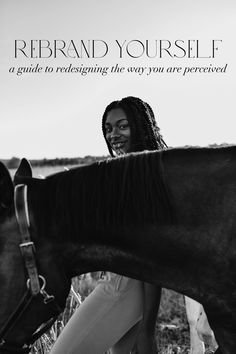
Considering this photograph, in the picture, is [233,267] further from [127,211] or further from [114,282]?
[114,282]

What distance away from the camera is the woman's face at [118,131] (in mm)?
3758

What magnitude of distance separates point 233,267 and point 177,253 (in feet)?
0.82

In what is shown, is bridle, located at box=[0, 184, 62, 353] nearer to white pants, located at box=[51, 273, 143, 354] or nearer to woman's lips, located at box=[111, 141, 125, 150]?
white pants, located at box=[51, 273, 143, 354]

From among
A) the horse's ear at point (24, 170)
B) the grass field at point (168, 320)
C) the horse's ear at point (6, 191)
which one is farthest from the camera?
the grass field at point (168, 320)

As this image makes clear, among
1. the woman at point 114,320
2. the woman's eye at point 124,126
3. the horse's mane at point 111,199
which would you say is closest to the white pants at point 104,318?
the woman at point 114,320

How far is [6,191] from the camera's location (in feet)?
8.07

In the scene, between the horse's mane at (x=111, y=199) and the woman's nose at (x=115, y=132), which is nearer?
the horse's mane at (x=111, y=199)

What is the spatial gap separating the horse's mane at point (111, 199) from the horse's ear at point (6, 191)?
118 millimetres

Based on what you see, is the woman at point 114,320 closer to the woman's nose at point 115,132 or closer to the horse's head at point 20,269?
the horse's head at point 20,269

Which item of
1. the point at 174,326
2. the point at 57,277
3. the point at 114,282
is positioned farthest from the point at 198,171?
the point at 174,326

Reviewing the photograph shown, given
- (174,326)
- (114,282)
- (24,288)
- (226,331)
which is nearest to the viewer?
(24,288)

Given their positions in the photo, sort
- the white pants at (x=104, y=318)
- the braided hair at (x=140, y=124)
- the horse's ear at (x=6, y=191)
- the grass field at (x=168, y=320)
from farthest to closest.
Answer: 1. the grass field at (x=168, y=320)
2. the braided hair at (x=140, y=124)
3. the white pants at (x=104, y=318)
4. the horse's ear at (x=6, y=191)

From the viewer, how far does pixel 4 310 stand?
2480 mm

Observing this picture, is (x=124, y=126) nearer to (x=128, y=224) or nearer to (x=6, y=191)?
(x=128, y=224)
